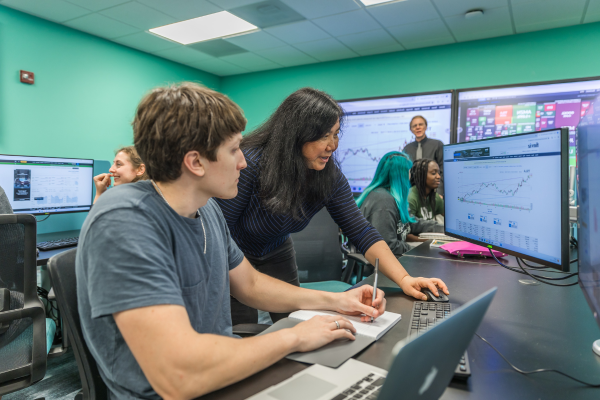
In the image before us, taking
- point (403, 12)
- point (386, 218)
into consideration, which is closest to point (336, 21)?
point (403, 12)

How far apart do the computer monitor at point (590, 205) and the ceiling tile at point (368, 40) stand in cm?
349

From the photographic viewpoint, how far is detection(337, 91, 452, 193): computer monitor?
13.7 ft

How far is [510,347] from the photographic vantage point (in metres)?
0.83

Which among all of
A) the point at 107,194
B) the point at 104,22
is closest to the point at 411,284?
the point at 107,194

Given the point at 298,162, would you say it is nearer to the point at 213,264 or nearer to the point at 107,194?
the point at 213,264

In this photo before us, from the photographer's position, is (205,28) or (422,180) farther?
(205,28)

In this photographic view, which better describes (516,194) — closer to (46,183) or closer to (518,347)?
(518,347)

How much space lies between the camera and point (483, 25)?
12.4ft

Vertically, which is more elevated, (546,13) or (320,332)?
(546,13)

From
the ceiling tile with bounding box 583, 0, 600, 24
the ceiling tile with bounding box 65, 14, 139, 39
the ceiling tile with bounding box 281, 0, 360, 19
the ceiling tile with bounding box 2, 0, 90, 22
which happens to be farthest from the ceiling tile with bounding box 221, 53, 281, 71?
the ceiling tile with bounding box 583, 0, 600, 24

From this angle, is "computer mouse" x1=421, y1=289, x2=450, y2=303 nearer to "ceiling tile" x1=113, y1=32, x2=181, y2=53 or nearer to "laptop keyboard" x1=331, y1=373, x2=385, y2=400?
"laptop keyboard" x1=331, y1=373, x2=385, y2=400

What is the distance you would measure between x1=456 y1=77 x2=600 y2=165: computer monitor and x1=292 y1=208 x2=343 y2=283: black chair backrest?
239 centimetres

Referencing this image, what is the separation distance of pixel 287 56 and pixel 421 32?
1638mm

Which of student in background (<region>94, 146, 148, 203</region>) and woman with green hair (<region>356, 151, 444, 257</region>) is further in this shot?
student in background (<region>94, 146, 148, 203</region>)
